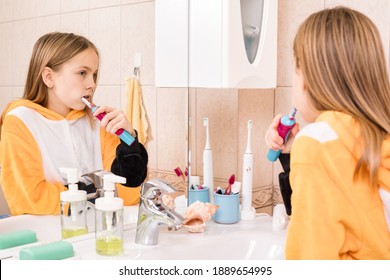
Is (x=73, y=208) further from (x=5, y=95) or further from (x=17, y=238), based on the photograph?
(x=5, y=95)

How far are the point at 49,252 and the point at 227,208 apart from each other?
55 centimetres

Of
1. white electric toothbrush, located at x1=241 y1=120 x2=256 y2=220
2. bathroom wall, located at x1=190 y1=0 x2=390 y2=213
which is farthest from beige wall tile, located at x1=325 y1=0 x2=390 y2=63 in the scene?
white electric toothbrush, located at x1=241 y1=120 x2=256 y2=220

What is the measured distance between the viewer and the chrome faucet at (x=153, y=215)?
123 centimetres

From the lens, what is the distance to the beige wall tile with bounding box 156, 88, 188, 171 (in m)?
1.43

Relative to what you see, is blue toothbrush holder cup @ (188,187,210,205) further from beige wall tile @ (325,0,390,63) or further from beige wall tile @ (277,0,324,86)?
beige wall tile @ (325,0,390,63)

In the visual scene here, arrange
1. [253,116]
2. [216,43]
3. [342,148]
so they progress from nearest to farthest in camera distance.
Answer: [342,148] < [216,43] < [253,116]

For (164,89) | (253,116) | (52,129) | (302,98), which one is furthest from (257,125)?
(52,129)

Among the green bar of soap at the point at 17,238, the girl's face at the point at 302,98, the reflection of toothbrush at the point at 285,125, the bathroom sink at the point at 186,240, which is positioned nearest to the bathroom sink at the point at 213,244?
the bathroom sink at the point at 186,240

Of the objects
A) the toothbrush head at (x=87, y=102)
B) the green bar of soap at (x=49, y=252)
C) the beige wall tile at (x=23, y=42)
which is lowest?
the green bar of soap at (x=49, y=252)

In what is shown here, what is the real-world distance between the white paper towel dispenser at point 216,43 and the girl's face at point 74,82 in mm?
232

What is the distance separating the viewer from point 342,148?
89 cm

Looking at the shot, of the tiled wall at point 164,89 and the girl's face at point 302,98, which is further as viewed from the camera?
the tiled wall at point 164,89

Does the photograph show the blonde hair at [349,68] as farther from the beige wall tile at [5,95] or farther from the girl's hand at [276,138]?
the beige wall tile at [5,95]

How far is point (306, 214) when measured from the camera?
906 millimetres
